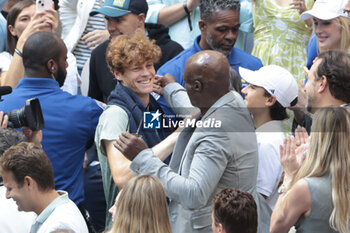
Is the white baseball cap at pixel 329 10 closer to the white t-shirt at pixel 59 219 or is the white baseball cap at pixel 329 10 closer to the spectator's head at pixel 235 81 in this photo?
the spectator's head at pixel 235 81

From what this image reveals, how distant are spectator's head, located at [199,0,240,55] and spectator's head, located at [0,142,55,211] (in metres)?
2.29

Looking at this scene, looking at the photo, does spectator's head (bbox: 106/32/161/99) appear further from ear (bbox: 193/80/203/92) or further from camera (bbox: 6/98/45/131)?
ear (bbox: 193/80/203/92)

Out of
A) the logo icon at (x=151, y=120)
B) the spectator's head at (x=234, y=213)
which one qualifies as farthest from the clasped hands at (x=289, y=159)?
the logo icon at (x=151, y=120)

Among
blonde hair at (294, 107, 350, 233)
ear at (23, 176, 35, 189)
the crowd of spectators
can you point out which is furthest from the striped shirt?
blonde hair at (294, 107, 350, 233)

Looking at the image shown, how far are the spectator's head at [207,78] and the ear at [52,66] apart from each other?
1463 millimetres

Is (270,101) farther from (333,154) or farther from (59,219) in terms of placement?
(59,219)

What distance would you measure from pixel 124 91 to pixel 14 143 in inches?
34.7

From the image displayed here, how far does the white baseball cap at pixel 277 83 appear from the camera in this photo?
5.32 meters

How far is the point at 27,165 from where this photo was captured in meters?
4.27

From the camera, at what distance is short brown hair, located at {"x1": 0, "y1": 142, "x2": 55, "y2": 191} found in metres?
4.27

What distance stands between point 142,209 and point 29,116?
54.5 inches

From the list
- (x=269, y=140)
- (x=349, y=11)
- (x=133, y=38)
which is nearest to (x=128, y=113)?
(x=133, y=38)

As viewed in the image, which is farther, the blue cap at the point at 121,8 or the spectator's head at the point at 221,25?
the blue cap at the point at 121,8

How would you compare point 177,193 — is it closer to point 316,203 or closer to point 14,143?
point 316,203
